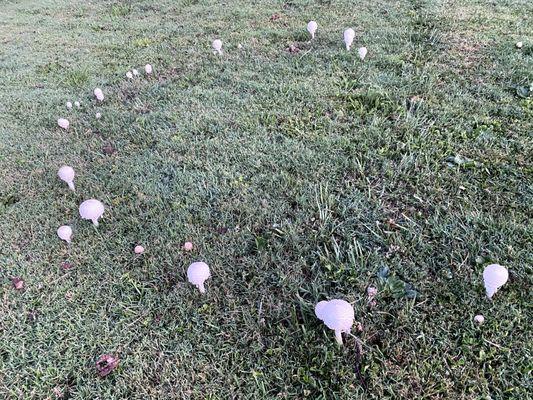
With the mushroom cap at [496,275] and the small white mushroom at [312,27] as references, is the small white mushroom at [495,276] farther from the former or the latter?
the small white mushroom at [312,27]

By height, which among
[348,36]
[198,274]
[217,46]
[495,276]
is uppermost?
[348,36]

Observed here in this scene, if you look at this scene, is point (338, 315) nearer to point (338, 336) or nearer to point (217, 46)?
point (338, 336)

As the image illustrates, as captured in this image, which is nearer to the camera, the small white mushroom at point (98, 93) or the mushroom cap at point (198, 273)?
the mushroom cap at point (198, 273)

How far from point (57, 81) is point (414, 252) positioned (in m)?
4.32

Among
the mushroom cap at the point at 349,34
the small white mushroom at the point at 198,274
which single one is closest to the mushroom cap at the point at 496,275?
the small white mushroom at the point at 198,274

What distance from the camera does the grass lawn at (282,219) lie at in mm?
1970

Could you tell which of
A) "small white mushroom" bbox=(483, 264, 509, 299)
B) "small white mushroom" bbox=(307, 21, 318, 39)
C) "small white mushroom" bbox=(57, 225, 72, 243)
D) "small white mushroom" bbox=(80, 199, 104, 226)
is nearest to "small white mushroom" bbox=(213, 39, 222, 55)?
"small white mushroom" bbox=(307, 21, 318, 39)

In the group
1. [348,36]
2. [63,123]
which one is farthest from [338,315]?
[348,36]

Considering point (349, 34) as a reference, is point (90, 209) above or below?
below

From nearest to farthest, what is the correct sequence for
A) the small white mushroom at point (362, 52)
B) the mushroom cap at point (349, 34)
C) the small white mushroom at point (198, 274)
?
the small white mushroom at point (198, 274), the small white mushroom at point (362, 52), the mushroom cap at point (349, 34)

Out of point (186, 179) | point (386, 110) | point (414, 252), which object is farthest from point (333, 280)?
point (386, 110)

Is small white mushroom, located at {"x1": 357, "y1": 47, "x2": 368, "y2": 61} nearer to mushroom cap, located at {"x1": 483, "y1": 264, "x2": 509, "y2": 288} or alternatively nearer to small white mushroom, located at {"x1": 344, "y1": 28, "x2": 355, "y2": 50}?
small white mushroom, located at {"x1": 344, "y1": 28, "x2": 355, "y2": 50}

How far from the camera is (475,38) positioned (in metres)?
4.32

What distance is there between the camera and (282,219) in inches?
104
